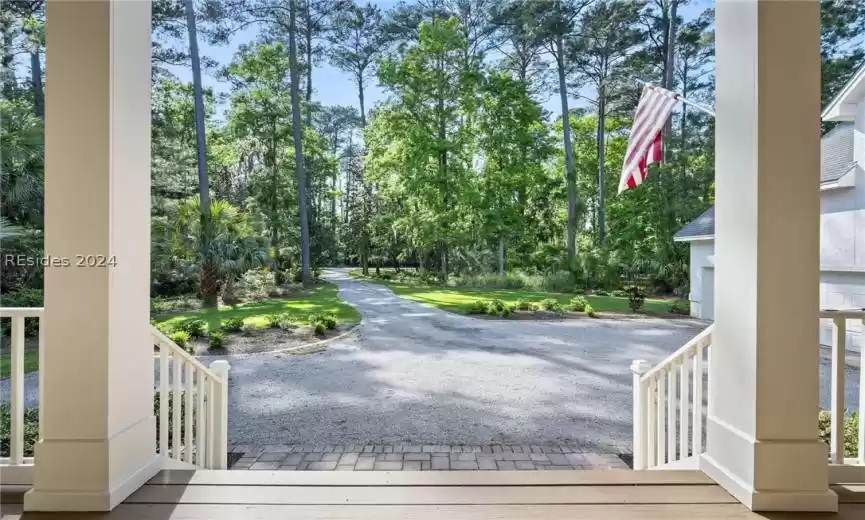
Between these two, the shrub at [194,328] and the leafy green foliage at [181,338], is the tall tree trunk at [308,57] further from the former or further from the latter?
the leafy green foliage at [181,338]

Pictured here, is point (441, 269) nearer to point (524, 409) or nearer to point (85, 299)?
point (524, 409)

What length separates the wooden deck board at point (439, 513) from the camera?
4.18 ft

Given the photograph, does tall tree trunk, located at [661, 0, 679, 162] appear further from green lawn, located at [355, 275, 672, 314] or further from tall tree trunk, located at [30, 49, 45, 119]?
tall tree trunk, located at [30, 49, 45, 119]

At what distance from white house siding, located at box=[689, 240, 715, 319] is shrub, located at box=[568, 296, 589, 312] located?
4.00 ft

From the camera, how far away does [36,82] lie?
3.50 meters

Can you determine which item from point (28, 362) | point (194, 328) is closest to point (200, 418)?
point (194, 328)

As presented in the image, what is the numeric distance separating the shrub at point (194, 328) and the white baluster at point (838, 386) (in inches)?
187

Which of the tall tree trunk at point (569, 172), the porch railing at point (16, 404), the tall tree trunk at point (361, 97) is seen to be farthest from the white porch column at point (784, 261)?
the tall tree trunk at point (569, 172)

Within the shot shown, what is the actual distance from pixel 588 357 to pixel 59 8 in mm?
4819

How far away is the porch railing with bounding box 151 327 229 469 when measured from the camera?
1.71 m

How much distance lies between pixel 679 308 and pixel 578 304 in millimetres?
1178

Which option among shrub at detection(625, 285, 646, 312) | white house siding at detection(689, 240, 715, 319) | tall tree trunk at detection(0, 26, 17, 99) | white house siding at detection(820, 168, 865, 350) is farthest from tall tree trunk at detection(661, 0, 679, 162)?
tall tree trunk at detection(0, 26, 17, 99)

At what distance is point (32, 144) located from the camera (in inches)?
131

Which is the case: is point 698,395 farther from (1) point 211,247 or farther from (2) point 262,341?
(1) point 211,247
